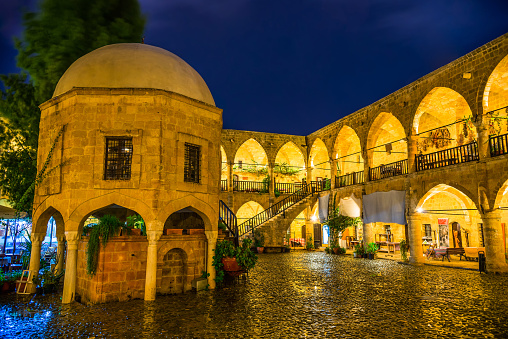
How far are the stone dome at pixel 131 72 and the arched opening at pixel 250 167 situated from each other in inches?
631

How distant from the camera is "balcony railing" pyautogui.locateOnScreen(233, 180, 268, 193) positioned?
24244 mm

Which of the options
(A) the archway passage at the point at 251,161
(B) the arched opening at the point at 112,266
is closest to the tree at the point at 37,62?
(B) the arched opening at the point at 112,266

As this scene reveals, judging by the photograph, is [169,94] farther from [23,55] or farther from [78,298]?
[23,55]

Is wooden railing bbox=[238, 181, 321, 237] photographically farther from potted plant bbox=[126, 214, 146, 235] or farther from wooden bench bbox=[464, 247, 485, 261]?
potted plant bbox=[126, 214, 146, 235]

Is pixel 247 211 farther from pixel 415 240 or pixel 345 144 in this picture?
pixel 415 240

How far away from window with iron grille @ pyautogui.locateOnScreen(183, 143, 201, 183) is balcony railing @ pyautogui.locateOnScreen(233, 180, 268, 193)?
1441 centimetres

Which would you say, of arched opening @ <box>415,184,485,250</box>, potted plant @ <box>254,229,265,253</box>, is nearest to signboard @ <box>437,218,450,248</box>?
→ arched opening @ <box>415,184,485,250</box>

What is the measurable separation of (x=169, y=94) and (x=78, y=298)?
17.8 ft

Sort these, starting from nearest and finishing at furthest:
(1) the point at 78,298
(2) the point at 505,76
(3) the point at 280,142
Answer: (1) the point at 78,298, (2) the point at 505,76, (3) the point at 280,142

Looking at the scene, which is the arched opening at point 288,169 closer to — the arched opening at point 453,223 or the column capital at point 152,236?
the arched opening at point 453,223

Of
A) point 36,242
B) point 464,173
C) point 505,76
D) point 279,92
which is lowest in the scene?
point 36,242

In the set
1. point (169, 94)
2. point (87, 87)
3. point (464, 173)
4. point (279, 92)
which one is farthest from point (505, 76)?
point (279, 92)

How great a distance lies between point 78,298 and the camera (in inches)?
330

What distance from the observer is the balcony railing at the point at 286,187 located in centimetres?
2534
